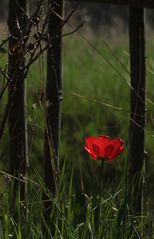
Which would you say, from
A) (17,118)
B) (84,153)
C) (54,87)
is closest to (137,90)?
(54,87)

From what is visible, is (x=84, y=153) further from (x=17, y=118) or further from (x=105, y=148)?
(x=105, y=148)

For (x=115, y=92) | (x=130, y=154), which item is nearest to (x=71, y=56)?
(x=115, y=92)

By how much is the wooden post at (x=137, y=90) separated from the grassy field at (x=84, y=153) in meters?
0.04

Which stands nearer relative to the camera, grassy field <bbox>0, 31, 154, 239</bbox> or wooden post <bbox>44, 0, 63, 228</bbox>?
grassy field <bbox>0, 31, 154, 239</bbox>

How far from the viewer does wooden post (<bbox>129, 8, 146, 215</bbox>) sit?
2.80 m

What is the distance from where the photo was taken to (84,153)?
518 cm

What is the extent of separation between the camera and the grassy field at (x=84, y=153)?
8.12ft

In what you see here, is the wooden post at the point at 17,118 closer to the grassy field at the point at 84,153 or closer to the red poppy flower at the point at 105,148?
the grassy field at the point at 84,153

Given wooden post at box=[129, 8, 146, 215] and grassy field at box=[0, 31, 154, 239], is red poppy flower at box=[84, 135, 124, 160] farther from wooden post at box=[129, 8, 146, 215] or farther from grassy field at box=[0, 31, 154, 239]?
wooden post at box=[129, 8, 146, 215]

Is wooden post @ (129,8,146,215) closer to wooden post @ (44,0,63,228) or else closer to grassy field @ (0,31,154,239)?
grassy field @ (0,31,154,239)

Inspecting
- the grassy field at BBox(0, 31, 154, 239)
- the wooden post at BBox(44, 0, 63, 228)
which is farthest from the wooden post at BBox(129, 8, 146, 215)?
the wooden post at BBox(44, 0, 63, 228)

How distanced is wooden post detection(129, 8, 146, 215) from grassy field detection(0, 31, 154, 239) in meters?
0.04

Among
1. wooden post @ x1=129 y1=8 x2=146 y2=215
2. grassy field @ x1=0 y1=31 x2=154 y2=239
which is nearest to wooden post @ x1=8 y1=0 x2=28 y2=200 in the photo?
grassy field @ x1=0 y1=31 x2=154 y2=239

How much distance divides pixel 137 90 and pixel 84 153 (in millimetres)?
2391
